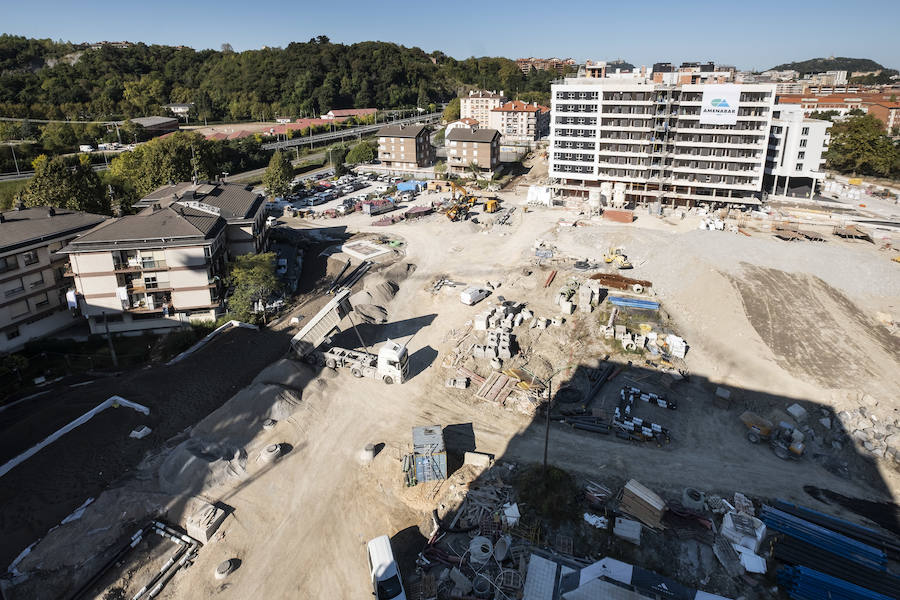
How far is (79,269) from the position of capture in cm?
3684

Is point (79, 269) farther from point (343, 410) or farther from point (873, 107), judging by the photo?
point (873, 107)

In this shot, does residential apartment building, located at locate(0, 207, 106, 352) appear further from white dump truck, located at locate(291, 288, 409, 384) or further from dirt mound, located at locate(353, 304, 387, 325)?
dirt mound, located at locate(353, 304, 387, 325)

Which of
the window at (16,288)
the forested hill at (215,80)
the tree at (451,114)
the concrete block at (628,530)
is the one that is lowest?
the concrete block at (628,530)

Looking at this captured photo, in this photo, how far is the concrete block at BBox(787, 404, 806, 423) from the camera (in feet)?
96.5

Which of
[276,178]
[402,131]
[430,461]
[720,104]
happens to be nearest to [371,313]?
[430,461]

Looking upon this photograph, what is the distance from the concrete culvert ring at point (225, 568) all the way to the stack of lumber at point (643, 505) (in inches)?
626

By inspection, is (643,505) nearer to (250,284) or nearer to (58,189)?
(250,284)

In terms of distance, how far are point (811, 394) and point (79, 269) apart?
48.5 metres

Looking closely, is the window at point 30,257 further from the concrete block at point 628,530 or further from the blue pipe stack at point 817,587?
the blue pipe stack at point 817,587

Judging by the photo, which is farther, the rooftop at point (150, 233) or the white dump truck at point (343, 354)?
the rooftop at point (150, 233)

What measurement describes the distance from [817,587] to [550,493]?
389 inches

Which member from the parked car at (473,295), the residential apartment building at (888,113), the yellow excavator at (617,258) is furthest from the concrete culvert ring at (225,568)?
the residential apartment building at (888,113)

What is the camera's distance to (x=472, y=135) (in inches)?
3514

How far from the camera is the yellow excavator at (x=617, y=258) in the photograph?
48531 millimetres
